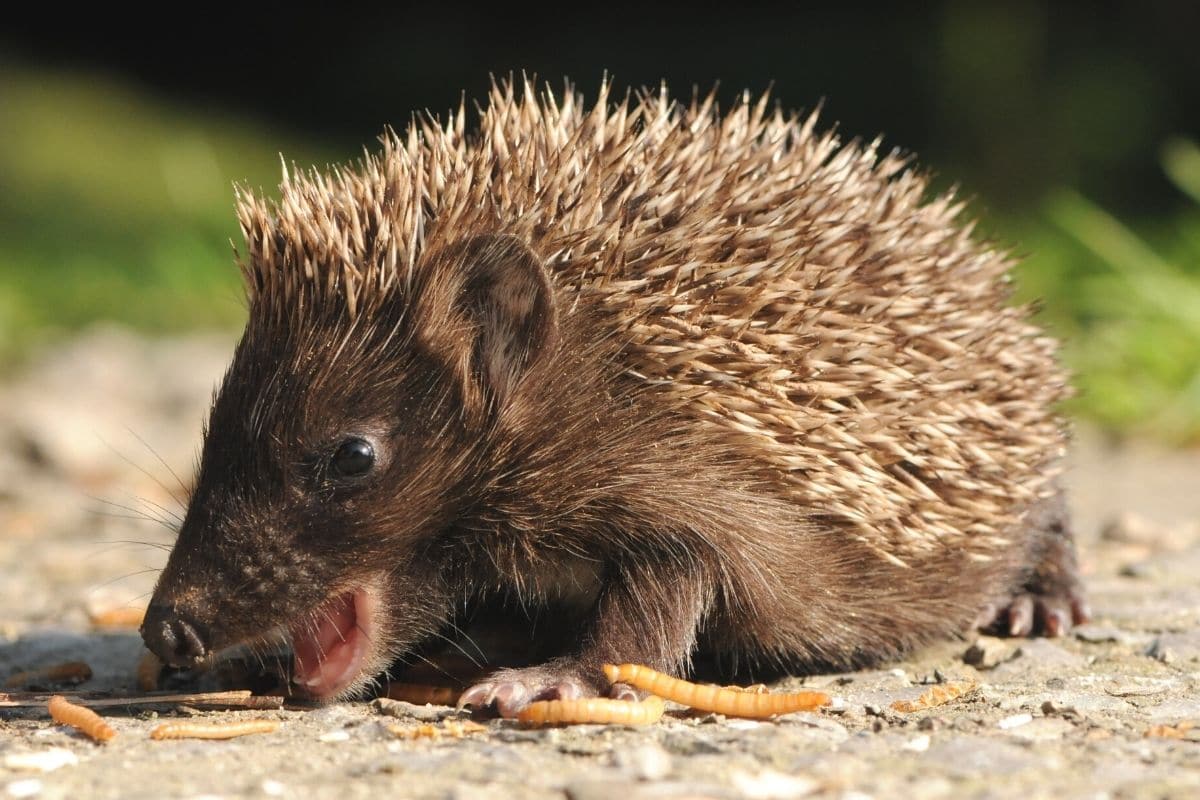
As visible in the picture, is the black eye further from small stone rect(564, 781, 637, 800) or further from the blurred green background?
the blurred green background

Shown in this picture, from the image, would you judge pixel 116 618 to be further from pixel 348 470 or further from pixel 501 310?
pixel 501 310

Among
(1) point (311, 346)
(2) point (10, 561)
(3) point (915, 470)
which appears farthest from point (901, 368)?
(2) point (10, 561)

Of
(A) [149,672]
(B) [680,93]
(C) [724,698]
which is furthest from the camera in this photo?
(B) [680,93]

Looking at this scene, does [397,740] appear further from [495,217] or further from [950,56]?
[950,56]

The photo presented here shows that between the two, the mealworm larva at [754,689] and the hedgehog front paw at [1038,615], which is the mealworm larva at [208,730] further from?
the hedgehog front paw at [1038,615]

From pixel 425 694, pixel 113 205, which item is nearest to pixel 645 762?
pixel 425 694

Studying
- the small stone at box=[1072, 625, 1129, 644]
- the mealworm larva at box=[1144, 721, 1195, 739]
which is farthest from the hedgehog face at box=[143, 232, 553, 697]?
the small stone at box=[1072, 625, 1129, 644]

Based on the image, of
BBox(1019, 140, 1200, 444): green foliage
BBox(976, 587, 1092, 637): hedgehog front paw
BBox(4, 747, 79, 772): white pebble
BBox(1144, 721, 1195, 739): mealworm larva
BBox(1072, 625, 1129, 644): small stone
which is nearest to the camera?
BBox(4, 747, 79, 772): white pebble
